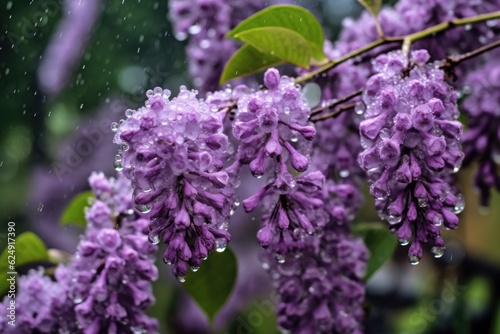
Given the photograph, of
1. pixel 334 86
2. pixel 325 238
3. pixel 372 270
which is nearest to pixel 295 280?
pixel 325 238

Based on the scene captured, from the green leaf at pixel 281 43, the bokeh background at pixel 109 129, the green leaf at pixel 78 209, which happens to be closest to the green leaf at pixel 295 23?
the green leaf at pixel 281 43

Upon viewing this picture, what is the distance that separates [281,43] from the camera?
41.4 inches

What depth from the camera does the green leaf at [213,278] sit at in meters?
1.16

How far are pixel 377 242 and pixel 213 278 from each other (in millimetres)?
268

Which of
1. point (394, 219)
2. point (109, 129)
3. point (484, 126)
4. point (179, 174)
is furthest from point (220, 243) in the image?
point (109, 129)

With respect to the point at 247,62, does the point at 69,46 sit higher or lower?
lower

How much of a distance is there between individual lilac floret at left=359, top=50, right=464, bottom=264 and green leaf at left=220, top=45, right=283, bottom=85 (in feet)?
0.92

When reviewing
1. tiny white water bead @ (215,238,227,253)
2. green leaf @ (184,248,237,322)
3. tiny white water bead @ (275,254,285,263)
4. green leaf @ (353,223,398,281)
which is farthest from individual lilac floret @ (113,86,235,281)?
green leaf @ (353,223,398,281)

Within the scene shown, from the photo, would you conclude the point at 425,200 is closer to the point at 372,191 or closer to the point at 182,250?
the point at 372,191

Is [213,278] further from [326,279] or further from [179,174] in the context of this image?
[179,174]

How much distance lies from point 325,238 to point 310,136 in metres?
0.24

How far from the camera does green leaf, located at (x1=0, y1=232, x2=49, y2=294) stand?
1148 mm

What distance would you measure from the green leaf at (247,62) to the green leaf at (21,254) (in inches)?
15.6

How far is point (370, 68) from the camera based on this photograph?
1.18 m
